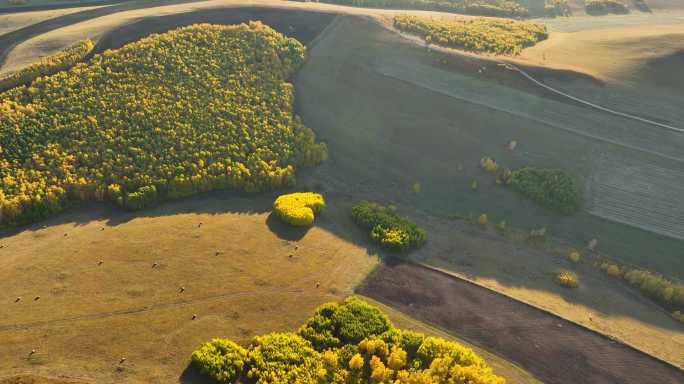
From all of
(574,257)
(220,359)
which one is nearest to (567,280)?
(574,257)

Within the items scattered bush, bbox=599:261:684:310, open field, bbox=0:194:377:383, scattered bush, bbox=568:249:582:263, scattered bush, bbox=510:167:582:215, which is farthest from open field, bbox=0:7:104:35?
scattered bush, bbox=599:261:684:310

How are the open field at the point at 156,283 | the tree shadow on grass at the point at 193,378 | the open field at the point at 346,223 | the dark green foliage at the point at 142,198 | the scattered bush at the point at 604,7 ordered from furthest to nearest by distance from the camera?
the scattered bush at the point at 604,7, the dark green foliage at the point at 142,198, the open field at the point at 346,223, the open field at the point at 156,283, the tree shadow on grass at the point at 193,378

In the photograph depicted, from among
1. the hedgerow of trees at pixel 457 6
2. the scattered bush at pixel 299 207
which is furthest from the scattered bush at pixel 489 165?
the hedgerow of trees at pixel 457 6

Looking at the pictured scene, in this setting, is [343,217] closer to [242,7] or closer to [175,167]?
[175,167]

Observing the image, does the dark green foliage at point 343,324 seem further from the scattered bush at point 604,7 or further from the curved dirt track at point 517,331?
the scattered bush at point 604,7

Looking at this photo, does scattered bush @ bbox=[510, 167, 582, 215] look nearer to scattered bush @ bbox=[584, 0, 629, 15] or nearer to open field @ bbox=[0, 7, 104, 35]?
open field @ bbox=[0, 7, 104, 35]

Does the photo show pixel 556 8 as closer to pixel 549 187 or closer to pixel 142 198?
pixel 549 187

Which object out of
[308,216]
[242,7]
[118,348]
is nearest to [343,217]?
[308,216]
